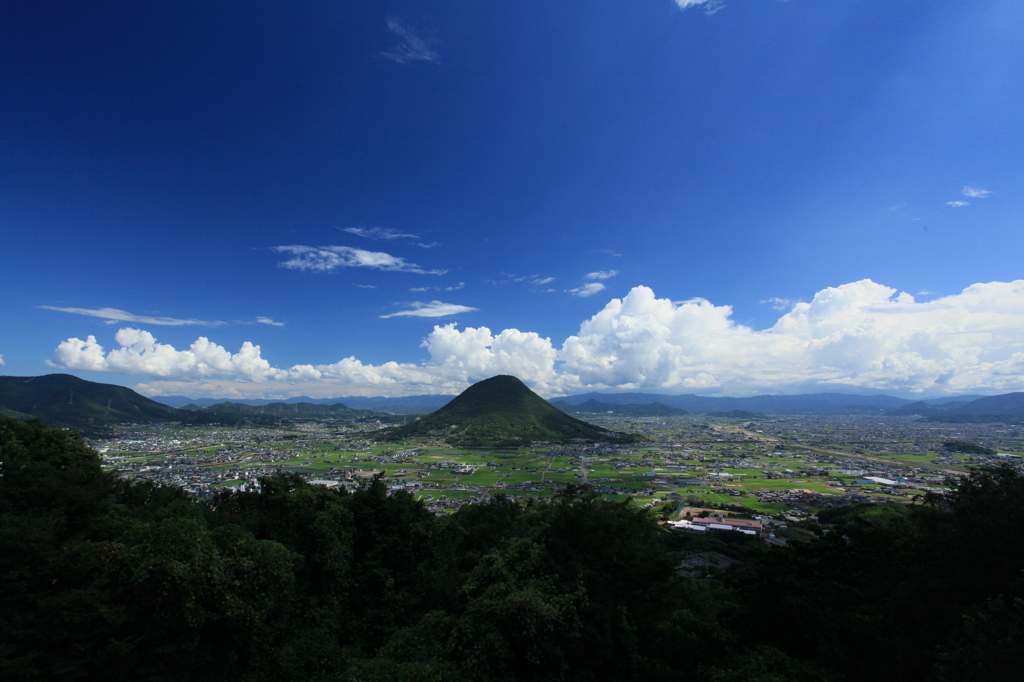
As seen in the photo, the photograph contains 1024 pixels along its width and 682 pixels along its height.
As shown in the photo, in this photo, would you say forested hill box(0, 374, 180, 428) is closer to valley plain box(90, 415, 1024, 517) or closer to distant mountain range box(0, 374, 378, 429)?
distant mountain range box(0, 374, 378, 429)

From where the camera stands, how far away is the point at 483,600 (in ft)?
37.1

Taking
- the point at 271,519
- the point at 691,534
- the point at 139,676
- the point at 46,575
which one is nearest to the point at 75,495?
the point at 46,575

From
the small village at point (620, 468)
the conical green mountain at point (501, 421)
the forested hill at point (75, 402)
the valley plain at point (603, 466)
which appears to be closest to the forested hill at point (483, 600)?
the small village at point (620, 468)

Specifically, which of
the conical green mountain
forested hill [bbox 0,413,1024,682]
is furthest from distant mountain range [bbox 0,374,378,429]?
forested hill [bbox 0,413,1024,682]

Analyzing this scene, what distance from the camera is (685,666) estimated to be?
1204cm

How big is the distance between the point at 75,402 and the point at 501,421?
6246 inches

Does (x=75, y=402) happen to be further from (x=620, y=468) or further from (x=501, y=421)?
(x=620, y=468)

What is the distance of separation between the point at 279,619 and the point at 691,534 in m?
33.7

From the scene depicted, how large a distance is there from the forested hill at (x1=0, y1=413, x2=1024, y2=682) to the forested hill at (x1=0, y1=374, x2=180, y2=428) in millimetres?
160621

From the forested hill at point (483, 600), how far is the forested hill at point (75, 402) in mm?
160621

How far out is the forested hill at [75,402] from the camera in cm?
12925

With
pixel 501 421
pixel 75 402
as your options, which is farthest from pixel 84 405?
pixel 501 421

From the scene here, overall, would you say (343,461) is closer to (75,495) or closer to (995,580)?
(75,495)

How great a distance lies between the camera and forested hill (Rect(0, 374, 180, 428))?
424 ft
